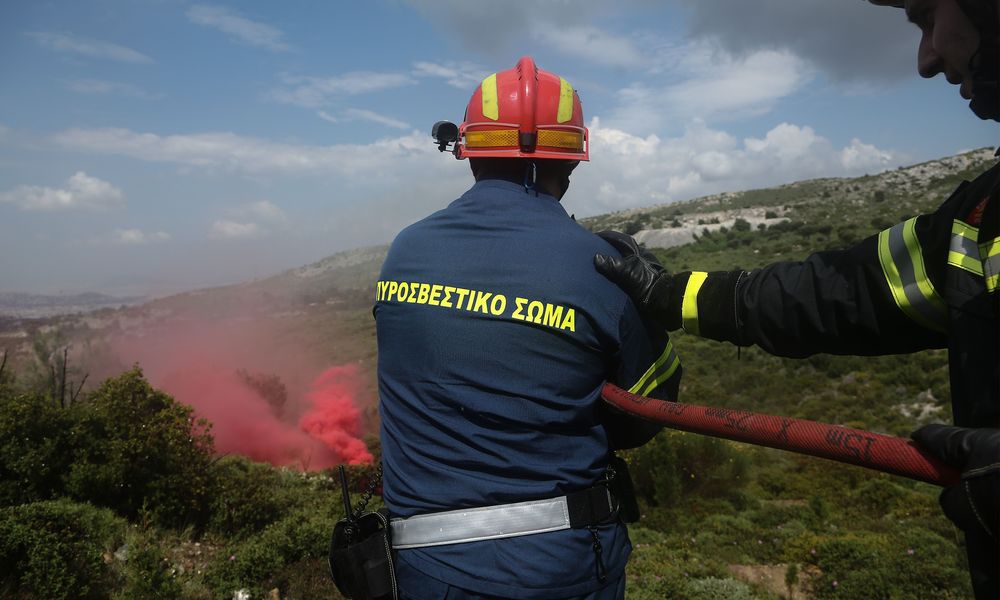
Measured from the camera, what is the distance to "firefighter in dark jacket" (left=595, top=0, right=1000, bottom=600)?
133cm

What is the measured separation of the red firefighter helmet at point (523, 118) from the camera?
9.11ft

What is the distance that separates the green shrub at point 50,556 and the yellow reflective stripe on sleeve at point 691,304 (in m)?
5.77

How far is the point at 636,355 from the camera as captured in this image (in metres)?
2.40

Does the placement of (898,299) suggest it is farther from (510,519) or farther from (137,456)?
(137,456)

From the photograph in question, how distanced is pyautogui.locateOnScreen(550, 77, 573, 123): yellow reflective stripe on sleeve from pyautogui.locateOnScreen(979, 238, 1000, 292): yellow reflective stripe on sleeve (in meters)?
1.82

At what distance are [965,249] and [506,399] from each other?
1391 mm

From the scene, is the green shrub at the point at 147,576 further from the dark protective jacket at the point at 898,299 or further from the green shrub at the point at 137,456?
the dark protective jacket at the point at 898,299

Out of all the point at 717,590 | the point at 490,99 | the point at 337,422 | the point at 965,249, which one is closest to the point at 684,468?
the point at 717,590

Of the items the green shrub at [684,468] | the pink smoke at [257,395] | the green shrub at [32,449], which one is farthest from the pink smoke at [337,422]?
the green shrub at [32,449]

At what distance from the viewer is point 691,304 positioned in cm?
234

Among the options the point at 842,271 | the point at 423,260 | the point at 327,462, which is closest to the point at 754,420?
the point at 842,271

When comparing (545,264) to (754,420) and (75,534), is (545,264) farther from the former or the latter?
(75,534)

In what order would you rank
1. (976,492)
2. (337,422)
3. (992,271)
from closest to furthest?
(976,492), (992,271), (337,422)

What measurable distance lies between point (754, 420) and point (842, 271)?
1.86 ft
